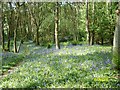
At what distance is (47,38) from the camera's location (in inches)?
1731

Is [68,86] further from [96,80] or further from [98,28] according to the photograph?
[98,28]

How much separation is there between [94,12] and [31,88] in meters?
24.8

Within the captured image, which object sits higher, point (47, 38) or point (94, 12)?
point (94, 12)

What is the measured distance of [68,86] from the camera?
7910 millimetres

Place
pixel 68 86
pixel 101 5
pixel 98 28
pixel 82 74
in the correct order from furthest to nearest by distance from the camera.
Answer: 1. pixel 101 5
2. pixel 98 28
3. pixel 82 74
4. pixel 68 86

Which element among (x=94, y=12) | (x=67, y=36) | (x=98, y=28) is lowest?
A: (x=67, y=36)

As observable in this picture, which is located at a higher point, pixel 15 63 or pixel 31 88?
pixel 31 88

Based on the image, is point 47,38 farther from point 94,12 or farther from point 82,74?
point 82,74

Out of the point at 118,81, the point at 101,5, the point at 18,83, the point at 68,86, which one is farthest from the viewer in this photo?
the point at 101,5

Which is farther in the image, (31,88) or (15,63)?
(15,63)

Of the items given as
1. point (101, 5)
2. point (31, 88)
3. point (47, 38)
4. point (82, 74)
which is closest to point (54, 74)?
point (82, 74)

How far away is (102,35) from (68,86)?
23.9m

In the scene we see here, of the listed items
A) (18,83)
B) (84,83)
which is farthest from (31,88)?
(84,83)

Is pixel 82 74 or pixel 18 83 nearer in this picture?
pixel 18 83
